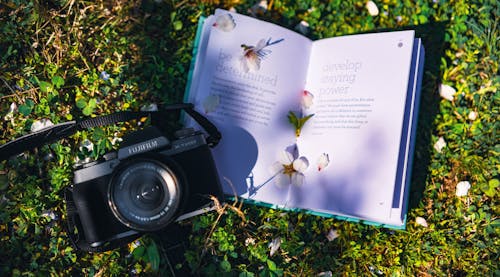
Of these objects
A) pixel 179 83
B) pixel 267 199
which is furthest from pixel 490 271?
pixel 179 83

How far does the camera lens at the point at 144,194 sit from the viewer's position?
1679 mm

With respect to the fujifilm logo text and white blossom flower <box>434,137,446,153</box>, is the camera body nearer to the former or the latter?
the fujifilm logo text

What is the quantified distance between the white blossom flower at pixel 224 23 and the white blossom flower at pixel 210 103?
25cm

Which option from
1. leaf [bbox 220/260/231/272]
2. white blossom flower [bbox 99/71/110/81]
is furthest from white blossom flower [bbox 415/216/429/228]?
white blossom flower [bbox 99/71/110/81]

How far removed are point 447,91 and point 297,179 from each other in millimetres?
719

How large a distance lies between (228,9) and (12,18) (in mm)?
810

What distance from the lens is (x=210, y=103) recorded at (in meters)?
2.00

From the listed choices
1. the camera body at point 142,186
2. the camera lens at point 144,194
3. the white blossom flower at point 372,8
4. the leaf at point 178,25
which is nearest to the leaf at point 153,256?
the camera body at point 142,186

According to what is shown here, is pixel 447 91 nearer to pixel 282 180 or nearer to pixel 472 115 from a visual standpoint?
pixel 472 115

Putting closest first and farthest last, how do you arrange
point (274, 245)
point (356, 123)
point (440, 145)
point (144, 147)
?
point (144, 147) < point (356, 123) < point (274, 245) < point (440, 145)

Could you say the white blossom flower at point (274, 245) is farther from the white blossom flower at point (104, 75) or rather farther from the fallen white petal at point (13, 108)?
the fallen white petal at point (13, 108)

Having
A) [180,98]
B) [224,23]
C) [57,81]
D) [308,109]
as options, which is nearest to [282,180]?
[308,109]

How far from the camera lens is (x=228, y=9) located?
220 cm

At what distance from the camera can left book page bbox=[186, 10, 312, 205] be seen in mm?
2004
